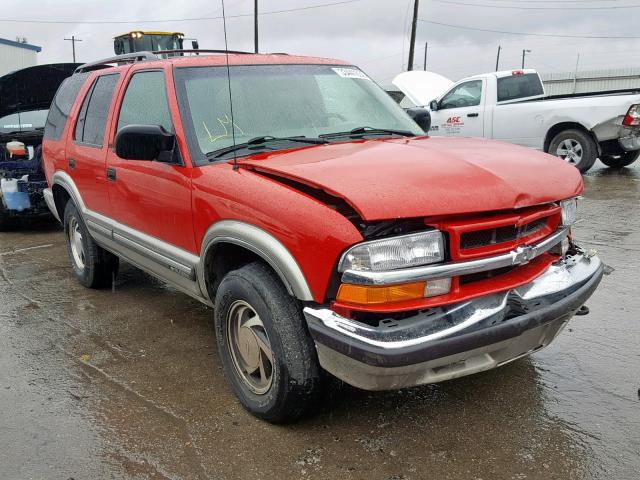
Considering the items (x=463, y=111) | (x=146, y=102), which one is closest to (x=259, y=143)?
(x=146, y=102)

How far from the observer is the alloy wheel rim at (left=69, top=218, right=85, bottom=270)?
5.31 meters

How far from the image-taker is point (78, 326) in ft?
14.5

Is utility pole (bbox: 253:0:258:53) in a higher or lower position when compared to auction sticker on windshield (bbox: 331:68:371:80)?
higher

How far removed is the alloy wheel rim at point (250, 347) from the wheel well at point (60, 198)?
3.05 meters

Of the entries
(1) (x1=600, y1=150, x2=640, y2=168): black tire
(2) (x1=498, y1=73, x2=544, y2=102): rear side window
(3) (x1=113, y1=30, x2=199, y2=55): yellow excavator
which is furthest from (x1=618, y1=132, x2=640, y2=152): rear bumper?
(3) (x1=113, y1=30, x2=199, y2=55): yellow excavator

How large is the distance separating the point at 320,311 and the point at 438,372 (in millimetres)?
565

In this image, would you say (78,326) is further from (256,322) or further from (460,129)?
(460,129)

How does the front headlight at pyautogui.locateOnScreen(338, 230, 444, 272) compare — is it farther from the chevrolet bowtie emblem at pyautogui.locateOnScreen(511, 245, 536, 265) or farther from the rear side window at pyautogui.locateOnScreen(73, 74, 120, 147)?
the rear side window at pyautogui.locateOnScreen(73, 74, 120, 147)

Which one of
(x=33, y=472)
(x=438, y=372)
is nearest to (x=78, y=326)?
(x=33, y=472)

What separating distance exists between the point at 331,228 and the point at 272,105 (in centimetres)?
145

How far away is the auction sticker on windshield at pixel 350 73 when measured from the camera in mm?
4168

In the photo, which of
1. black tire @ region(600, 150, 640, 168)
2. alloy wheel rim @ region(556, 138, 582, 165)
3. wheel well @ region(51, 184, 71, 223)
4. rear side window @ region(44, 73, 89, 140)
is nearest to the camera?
rear side window @ region(44, 73, 89, 140)

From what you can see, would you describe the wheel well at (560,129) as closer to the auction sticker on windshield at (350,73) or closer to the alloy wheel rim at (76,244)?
the auction sticker on windshield at (350,73)

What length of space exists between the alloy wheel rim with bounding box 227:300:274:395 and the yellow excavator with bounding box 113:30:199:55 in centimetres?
1306
